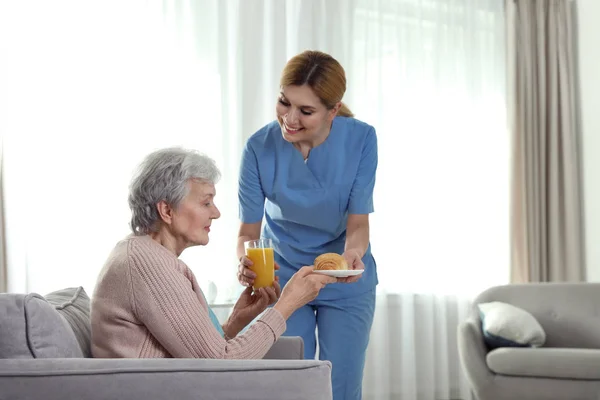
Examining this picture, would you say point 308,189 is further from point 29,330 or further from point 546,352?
point 546,352

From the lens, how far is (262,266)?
2.33 metres

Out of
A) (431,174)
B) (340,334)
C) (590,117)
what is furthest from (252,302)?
(590,117)

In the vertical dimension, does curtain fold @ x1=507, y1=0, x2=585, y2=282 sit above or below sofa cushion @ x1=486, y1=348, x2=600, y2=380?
above

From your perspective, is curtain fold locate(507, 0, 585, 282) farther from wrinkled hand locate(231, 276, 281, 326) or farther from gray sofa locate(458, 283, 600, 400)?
wrinkled hand locate(231, 276, 281, 326)

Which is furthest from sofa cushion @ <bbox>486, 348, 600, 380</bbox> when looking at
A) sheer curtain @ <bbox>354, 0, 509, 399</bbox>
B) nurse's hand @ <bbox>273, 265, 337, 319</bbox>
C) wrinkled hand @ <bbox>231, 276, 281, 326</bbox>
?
nurse's hand @ <bbox>273, 265, 337, 319</bbox>

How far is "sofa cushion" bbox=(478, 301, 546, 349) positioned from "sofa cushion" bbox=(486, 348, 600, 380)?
8 cm

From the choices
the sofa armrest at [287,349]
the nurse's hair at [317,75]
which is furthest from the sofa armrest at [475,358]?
the nurse's hair at [317,75]

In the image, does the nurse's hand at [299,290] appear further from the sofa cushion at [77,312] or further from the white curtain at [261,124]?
the white curtain at [261,124]

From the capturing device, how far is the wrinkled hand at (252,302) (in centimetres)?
238

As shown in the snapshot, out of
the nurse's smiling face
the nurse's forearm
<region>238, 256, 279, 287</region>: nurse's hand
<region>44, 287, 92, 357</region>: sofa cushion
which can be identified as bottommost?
<region>44, 287, 92, 357</region>: sofa cushion

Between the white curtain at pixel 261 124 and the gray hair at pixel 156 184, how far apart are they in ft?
6.71

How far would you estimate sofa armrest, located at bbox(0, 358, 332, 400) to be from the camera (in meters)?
1.57

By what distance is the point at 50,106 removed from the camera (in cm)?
392

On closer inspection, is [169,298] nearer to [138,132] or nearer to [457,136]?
[138,132]
